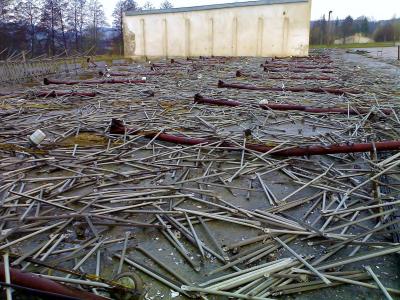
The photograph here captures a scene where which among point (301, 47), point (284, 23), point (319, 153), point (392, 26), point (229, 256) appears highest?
point (392, 26)

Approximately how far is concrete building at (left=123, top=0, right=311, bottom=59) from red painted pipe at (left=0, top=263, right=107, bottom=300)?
91.6 feet

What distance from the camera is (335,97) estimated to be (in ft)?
26.2

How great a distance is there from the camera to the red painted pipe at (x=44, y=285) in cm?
167

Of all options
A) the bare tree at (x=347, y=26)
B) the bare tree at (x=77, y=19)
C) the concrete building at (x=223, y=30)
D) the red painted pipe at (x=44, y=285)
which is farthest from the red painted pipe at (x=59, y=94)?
the bare tree at (x=347, y=26)

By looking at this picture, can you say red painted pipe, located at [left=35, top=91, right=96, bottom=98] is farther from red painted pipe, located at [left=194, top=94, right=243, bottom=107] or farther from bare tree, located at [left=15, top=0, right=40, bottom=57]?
bare tree, located at [left=15, top=0, right=40, bottom=57]

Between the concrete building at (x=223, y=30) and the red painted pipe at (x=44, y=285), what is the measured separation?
2792 cm

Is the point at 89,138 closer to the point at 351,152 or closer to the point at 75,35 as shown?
the point at 351,152

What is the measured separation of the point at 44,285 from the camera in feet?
5.52

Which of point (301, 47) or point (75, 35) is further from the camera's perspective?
point (75, 35)

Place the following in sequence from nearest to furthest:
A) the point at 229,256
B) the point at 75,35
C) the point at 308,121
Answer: the point at 229,256 < the point at 308,121 < the point at 75,35

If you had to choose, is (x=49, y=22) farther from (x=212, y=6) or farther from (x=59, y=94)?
(x=59, y=94)

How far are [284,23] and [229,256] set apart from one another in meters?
27.7

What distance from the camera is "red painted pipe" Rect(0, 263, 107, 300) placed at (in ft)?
5.47

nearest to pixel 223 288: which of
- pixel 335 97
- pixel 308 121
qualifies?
pixel 308 121
